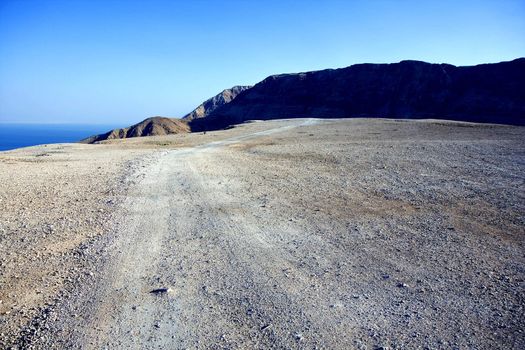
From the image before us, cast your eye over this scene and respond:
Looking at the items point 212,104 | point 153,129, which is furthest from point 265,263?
point 212,104

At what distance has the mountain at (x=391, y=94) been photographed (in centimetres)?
6862

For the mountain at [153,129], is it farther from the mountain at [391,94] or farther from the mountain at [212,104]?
the mountain at [212,104]

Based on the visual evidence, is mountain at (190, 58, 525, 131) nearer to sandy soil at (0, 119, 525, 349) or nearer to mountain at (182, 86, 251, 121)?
mountain at (182, 86, 251, 121)

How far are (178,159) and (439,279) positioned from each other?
1680cm

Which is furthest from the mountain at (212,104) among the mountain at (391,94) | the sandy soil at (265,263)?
the sandy soil at (265,263)

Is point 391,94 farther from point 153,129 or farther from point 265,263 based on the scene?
point 265,263

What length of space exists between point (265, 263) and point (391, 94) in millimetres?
87856

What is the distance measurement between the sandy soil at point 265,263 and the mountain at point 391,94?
198ft

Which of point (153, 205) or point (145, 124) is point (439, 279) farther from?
point (145, 124)

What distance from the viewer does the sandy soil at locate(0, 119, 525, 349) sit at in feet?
14.9

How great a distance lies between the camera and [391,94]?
285 feet

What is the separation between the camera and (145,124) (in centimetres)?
7669

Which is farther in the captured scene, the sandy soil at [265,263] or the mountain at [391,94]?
the mountain at [391,94]

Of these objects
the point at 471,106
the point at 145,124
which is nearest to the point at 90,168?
the point at 145,124
